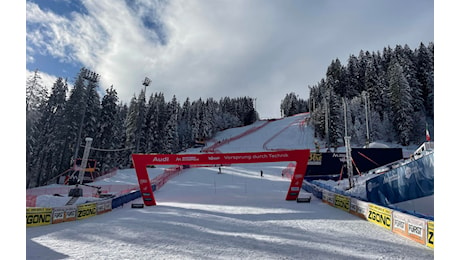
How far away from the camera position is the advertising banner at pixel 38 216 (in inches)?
404

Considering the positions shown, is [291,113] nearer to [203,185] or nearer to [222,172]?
[222,172]

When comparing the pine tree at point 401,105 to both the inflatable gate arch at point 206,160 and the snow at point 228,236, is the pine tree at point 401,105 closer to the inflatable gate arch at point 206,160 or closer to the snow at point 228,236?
the inflatable gate arch at point 206,160

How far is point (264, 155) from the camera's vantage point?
16.8 metres

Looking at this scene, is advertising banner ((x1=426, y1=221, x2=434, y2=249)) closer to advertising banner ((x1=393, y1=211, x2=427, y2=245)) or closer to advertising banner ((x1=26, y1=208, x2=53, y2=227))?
advertising banner ((x1=393, y1=211, x2=427, y2=245))

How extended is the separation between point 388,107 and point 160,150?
152 ft

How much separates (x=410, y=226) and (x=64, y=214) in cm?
1423

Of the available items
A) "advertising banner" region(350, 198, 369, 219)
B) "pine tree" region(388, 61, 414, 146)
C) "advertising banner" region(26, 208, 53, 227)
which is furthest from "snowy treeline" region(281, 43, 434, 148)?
"advertising banner" region(26, 208, 53, 227)

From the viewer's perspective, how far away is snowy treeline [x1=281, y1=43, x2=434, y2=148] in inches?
1727

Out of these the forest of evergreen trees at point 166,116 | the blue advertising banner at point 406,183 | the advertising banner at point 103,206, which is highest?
the forest of evergreen trees at point 166,116

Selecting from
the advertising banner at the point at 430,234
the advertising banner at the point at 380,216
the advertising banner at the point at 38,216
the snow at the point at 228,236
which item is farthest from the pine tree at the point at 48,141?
the advertising banner at the point at 430,234

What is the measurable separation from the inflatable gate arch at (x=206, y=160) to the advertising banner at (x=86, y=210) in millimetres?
3272

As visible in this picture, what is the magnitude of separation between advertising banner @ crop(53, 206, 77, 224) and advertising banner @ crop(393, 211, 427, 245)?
14.0 meters

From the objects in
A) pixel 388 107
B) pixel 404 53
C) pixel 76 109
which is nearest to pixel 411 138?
pixel 388 107

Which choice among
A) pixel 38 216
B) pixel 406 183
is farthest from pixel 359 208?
pixel 38 216
